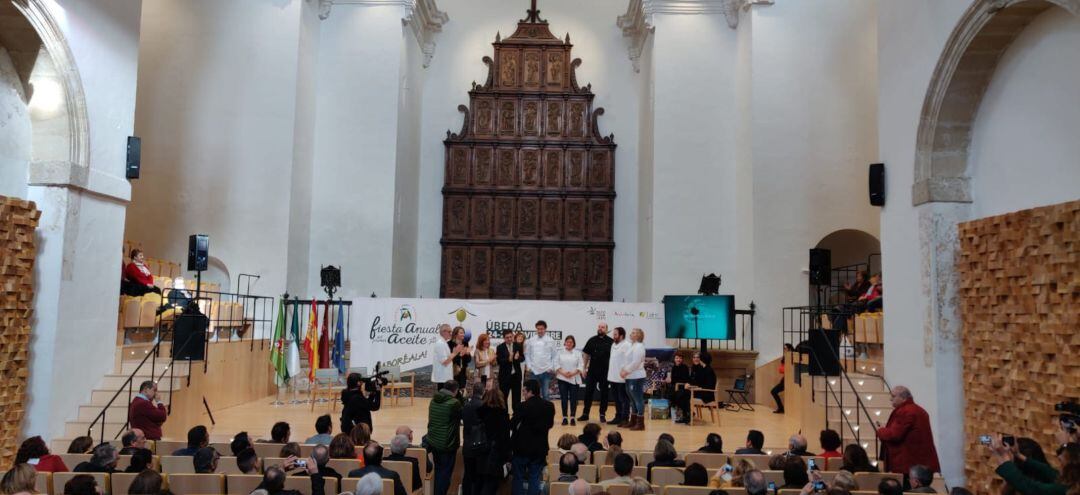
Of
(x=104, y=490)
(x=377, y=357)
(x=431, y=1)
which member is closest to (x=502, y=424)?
(x=104, y=490)

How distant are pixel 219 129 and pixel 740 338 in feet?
34.9

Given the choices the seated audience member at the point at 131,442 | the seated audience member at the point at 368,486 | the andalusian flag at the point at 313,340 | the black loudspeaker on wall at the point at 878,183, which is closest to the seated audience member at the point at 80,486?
the seated audience member at the point at 368,486

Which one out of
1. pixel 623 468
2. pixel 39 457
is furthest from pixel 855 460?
pixel 39 457

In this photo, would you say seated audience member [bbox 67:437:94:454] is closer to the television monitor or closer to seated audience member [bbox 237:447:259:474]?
seated audience member [bbox 237:447:259:474]

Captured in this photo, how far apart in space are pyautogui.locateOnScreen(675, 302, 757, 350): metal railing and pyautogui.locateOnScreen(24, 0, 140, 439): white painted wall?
9.55 meters

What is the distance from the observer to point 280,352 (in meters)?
14.1

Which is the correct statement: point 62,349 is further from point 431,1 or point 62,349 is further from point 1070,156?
point 431,1

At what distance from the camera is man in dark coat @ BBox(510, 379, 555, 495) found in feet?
25.0

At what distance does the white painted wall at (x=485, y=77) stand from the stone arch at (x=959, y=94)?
10652 mm

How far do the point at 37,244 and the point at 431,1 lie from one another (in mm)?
11417

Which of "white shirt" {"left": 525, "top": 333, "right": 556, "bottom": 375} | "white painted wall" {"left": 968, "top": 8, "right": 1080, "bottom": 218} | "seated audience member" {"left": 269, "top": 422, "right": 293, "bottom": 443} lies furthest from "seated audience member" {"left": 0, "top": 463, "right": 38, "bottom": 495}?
"white painted wall" {"left": 968, "top": 8, "right": 1080, "bottom": 218}

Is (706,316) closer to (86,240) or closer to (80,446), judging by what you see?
(86,240)

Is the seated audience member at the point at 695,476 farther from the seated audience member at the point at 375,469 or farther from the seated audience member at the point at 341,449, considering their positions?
the seated audience member at the point at 341,449

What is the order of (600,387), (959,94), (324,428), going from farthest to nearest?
1. (600,387)
2. (959,94)
3. (324,428)
